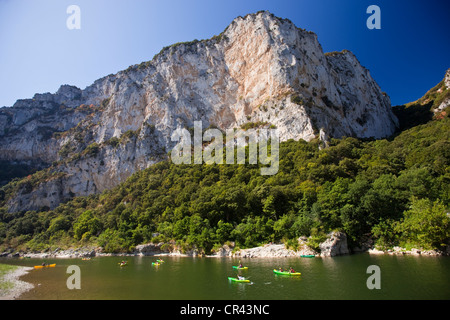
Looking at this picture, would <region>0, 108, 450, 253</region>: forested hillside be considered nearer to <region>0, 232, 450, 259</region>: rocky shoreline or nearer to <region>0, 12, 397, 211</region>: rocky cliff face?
<region>0, 232, 450, 259</region>: rocky shoreline

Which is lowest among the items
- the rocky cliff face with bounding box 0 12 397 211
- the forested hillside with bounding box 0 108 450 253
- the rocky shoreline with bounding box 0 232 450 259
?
the rocky shoreline with bounding box 0 232 450 259

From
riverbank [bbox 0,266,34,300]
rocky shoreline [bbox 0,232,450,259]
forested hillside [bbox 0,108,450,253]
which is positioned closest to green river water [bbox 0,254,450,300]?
riverbank [bbox 0,266,34,300]

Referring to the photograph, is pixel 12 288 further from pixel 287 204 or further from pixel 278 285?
pixel 287 204

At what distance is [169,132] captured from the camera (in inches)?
3206

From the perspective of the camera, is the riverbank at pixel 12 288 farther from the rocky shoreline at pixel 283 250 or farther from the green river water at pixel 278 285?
the rocky shoreline at pixel 283 250

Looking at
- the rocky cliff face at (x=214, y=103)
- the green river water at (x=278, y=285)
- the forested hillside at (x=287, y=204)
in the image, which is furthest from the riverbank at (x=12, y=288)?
the rocky cliff face at (x=214, y=103)

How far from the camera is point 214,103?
83.0 meters

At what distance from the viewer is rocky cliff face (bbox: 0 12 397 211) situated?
2761 inches

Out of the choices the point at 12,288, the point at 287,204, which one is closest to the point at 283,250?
the point at 287,204

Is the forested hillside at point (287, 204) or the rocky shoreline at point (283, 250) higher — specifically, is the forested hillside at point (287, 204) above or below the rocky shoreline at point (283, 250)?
above

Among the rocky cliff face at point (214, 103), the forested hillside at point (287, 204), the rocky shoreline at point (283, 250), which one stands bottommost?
the rocky shoreline at point (283, 250)

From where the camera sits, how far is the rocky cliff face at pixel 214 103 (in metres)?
70.1
